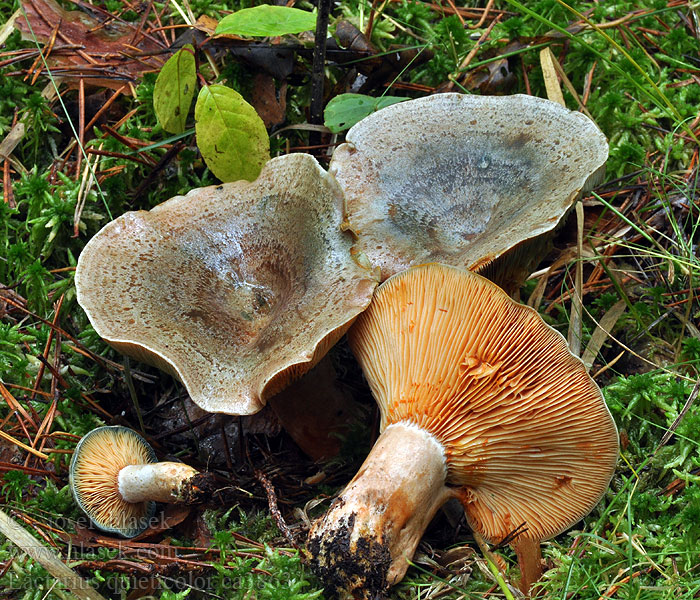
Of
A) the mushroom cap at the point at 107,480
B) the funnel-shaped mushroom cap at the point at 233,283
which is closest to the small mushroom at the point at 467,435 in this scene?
the funnel-shaped mushroom cap at the point at 233,283

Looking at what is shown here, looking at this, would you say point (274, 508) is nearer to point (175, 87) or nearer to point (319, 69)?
point (175, 87)

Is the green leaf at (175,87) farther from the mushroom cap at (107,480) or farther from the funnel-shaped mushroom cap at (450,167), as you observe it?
the mushroom cap at (107,480)

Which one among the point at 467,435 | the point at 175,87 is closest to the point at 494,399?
the point at 467,435

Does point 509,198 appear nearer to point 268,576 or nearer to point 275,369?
point 275,369

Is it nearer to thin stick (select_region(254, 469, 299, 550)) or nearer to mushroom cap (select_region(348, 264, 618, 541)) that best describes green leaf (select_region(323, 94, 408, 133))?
mushroom cap (select_region(348, 264, 618, 541))

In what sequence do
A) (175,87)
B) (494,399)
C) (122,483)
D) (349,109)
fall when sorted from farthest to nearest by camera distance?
1. (349,109)
2. (175,87)
3. (122,483)
4. (494,399)

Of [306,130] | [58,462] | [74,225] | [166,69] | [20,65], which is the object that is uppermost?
[166,69]

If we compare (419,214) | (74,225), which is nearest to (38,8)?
(74,225)

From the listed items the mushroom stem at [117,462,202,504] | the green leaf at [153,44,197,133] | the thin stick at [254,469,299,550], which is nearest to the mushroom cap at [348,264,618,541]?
the thin stick at [254,469,299,550]
